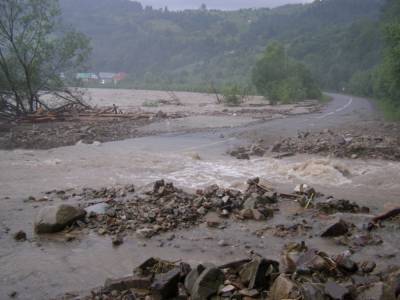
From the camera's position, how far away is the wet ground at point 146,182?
23.2ft

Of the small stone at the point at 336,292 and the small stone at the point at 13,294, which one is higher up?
the small stone at the point at 336,292

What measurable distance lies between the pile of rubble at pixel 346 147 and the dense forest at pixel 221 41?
52.5 m

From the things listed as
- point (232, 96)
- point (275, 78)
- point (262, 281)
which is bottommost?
point (262, 281)

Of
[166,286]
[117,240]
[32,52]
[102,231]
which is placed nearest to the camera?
[166,286]

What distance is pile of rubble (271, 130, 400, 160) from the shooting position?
15.9 m

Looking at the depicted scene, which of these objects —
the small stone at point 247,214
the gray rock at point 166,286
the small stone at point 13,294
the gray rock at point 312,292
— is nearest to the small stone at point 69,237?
the small stone at point 13,294

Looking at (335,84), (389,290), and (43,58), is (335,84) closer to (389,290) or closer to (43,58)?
(43,58)

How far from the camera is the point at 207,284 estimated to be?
5422 millimetres

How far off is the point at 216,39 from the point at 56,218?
5354 inches

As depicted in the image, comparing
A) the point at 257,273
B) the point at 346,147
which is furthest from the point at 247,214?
the point at 346,147

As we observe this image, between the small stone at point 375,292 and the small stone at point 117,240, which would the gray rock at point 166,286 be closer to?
the small stone at point 375,292

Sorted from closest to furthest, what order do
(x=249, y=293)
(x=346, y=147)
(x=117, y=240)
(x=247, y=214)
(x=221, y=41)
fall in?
(x=249, y=293) < (x=117, y=240) < (x=247, y=214) < (x=346, y=147) < (x=221, y=41)

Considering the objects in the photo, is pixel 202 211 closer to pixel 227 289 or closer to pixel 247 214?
pixel 247 214

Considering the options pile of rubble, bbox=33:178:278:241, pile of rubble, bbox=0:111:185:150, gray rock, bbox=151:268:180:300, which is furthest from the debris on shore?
gray rock, bbox=151:268:180:300
